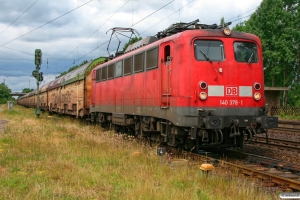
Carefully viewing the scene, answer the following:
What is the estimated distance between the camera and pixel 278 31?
40.0m

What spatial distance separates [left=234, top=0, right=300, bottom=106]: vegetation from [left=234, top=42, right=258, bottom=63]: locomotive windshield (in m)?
29.8

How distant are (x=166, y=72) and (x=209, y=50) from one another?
4.36 ft

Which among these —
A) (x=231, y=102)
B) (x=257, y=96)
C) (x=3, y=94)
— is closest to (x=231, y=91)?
(x=231, y=102)

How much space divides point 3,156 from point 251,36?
709cm

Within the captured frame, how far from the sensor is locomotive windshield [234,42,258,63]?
9.93m

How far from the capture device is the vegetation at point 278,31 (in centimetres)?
3853

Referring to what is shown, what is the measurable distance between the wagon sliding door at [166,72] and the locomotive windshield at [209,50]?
789 millimetres

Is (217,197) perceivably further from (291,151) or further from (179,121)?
(291,151)

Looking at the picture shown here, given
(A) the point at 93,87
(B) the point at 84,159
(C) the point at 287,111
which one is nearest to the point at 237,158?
(B) the point at 84,159

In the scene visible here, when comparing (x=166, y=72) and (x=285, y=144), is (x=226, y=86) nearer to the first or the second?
(x=166, y=72)

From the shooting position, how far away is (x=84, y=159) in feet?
29.0

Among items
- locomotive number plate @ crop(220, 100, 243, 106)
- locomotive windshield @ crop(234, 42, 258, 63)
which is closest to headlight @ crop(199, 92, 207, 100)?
locomotive number plate @ crop(220, 100, 243, 106)

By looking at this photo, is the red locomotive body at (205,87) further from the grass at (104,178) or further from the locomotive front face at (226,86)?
the grass at (104,178)

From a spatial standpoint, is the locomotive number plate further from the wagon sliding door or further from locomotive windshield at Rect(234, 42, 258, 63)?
the wagon sliding door
